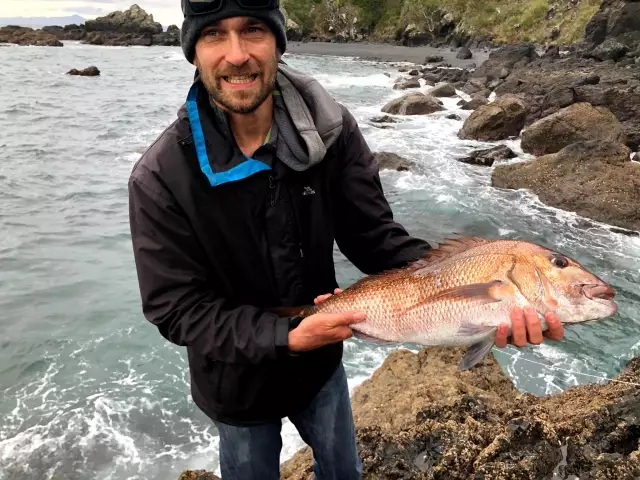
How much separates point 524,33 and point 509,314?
67.5m

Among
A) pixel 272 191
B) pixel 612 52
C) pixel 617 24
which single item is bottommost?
pixel 272 191

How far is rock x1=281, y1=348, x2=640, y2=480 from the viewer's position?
3.11 metres

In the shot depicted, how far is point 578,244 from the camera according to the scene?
1049 centimetres

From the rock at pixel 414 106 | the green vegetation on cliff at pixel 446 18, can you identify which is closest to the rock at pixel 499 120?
the rock at pixel 414 106

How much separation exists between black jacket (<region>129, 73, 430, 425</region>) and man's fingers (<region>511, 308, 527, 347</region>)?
63 centimetres

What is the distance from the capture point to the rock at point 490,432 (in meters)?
3.11

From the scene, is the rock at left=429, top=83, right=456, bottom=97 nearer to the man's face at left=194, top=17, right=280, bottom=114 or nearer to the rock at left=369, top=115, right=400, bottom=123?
the rock at left=369, top=115, right=400, bottom=123

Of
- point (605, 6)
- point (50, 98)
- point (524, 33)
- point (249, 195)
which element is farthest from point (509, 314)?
point (524, 33)

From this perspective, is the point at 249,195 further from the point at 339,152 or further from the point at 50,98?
the point at 50,98

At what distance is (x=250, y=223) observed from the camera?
2688 mm

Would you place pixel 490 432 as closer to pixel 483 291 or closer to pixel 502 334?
pixel 502 334

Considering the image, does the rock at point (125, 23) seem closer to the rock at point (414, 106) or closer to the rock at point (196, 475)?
the rock at point (414, 106)

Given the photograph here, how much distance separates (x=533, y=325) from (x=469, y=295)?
0.35 m

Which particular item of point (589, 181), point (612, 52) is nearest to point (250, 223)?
point (589, 181)
